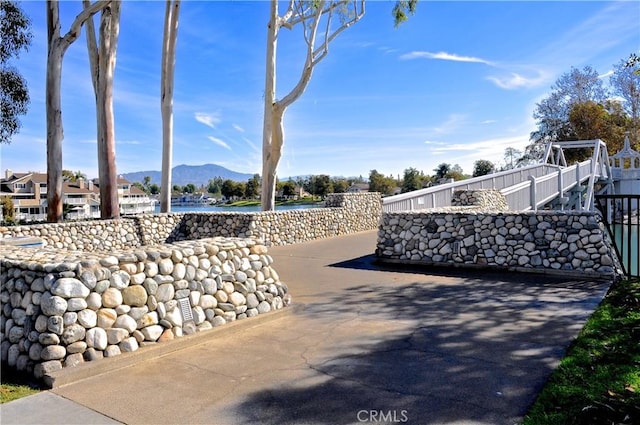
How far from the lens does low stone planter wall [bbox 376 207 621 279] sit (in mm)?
7980

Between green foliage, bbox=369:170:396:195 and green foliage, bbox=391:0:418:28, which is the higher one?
green foliage, bbox=391:0:418:28

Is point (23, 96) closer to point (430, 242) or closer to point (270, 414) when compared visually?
point (430, 242)

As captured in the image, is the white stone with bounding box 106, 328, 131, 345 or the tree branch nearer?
the white stone with bounding box 106, 328, 131, 345

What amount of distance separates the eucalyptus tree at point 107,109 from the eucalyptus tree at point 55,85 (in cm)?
53

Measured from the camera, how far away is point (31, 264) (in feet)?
13.7

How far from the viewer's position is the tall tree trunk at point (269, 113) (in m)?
17.2

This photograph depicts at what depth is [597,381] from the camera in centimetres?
349

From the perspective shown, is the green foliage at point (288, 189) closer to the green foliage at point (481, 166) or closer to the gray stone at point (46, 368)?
the green foliage at point (481, 166)

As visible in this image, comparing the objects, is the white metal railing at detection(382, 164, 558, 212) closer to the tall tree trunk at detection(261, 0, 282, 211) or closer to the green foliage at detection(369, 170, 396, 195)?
the tall tree trunk at detection(261, 0, 282, 211)

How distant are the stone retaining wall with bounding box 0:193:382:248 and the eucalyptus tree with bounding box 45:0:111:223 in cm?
198

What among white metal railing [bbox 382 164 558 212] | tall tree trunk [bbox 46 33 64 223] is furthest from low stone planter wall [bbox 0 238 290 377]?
tall tree trunk [bbox 46 33 64 223]

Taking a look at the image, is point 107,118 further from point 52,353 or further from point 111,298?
point 52,353

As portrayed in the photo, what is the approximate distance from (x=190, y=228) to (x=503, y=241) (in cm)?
1043

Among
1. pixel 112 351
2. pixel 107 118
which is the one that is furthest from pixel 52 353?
pixel 107 118
